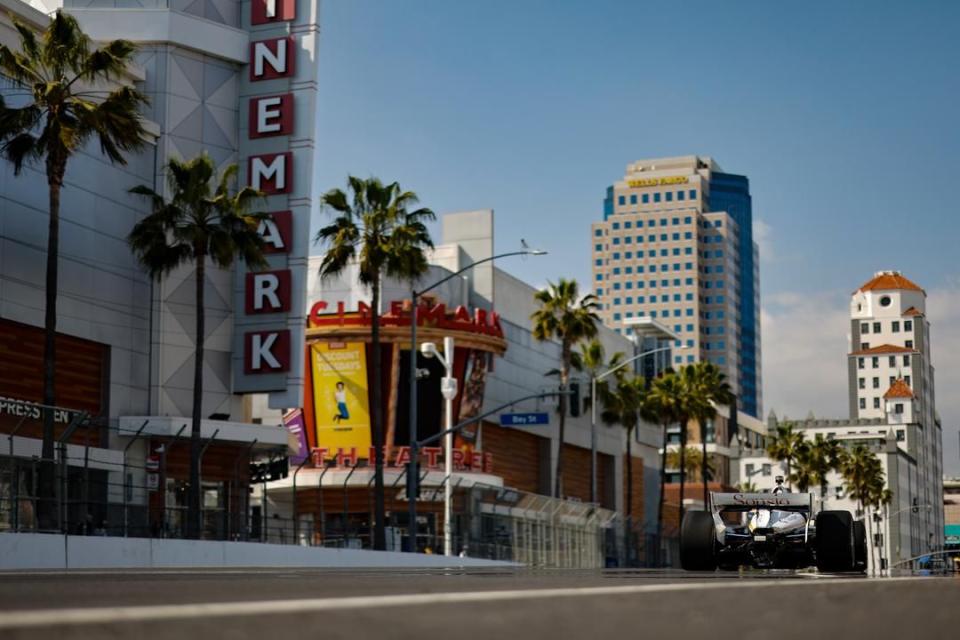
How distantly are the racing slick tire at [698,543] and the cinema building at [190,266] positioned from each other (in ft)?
99.8

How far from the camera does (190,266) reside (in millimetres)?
53719

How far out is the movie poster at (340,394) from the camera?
241 feet

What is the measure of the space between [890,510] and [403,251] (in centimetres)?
14267

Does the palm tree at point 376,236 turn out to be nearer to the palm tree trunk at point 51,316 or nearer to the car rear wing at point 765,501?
the palm tree trunk at point 51,316

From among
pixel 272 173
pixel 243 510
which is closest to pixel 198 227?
pixel 272 173

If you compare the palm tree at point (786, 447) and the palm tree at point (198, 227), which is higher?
the palm tree at point (198, 227)

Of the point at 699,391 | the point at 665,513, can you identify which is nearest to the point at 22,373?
the point at 699,391

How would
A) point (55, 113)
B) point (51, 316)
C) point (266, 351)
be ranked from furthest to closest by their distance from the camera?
point (266, 351)
point (55, 113)
point (51, 316)

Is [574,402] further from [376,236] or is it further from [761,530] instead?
[761,530]

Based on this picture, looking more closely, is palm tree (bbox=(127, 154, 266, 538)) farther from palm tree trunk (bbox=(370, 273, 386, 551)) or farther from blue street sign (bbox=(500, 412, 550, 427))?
blue street sign (bbox=(500, 412, 550, 427))

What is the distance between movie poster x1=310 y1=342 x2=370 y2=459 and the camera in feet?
241

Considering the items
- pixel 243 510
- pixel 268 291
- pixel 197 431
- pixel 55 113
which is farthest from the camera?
pixel 243 510

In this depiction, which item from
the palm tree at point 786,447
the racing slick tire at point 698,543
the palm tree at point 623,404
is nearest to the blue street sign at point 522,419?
the palm tree at point 623,404

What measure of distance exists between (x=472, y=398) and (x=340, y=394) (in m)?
6.68
